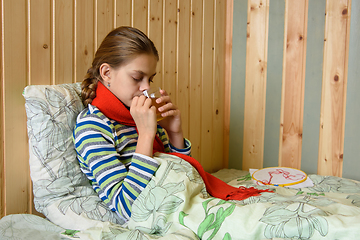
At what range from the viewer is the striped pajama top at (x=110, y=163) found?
2.83 feet

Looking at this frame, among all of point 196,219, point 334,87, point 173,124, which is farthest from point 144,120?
point 334,87

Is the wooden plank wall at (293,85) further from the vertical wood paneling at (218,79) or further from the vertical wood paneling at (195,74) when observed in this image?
the vertical wood paneling at (195,74)

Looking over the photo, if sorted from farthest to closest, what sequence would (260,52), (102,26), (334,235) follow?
1. (260,52)
2. (102,26)
3. (334,235)

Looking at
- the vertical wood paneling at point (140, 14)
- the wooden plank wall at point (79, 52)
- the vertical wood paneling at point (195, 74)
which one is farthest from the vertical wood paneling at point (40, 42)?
the vertical wood paneling at point (195, 74)

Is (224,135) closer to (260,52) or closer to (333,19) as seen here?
(260,52)

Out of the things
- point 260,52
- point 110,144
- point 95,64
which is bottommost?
point 110,144

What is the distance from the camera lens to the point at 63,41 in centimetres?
113

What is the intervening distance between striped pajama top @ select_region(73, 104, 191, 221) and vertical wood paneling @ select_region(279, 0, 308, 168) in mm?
1245

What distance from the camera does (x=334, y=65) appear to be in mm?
1689

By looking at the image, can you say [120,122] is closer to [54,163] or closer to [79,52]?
[54,163]

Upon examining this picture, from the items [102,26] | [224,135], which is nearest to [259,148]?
[224,135]

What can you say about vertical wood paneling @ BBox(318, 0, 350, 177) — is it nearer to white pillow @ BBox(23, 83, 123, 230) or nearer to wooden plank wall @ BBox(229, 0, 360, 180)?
wooden plank wall @ BBox(229, 0, 360, 180)

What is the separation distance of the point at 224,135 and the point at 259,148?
0.90 ft

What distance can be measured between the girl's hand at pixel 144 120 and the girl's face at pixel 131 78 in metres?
0.07
